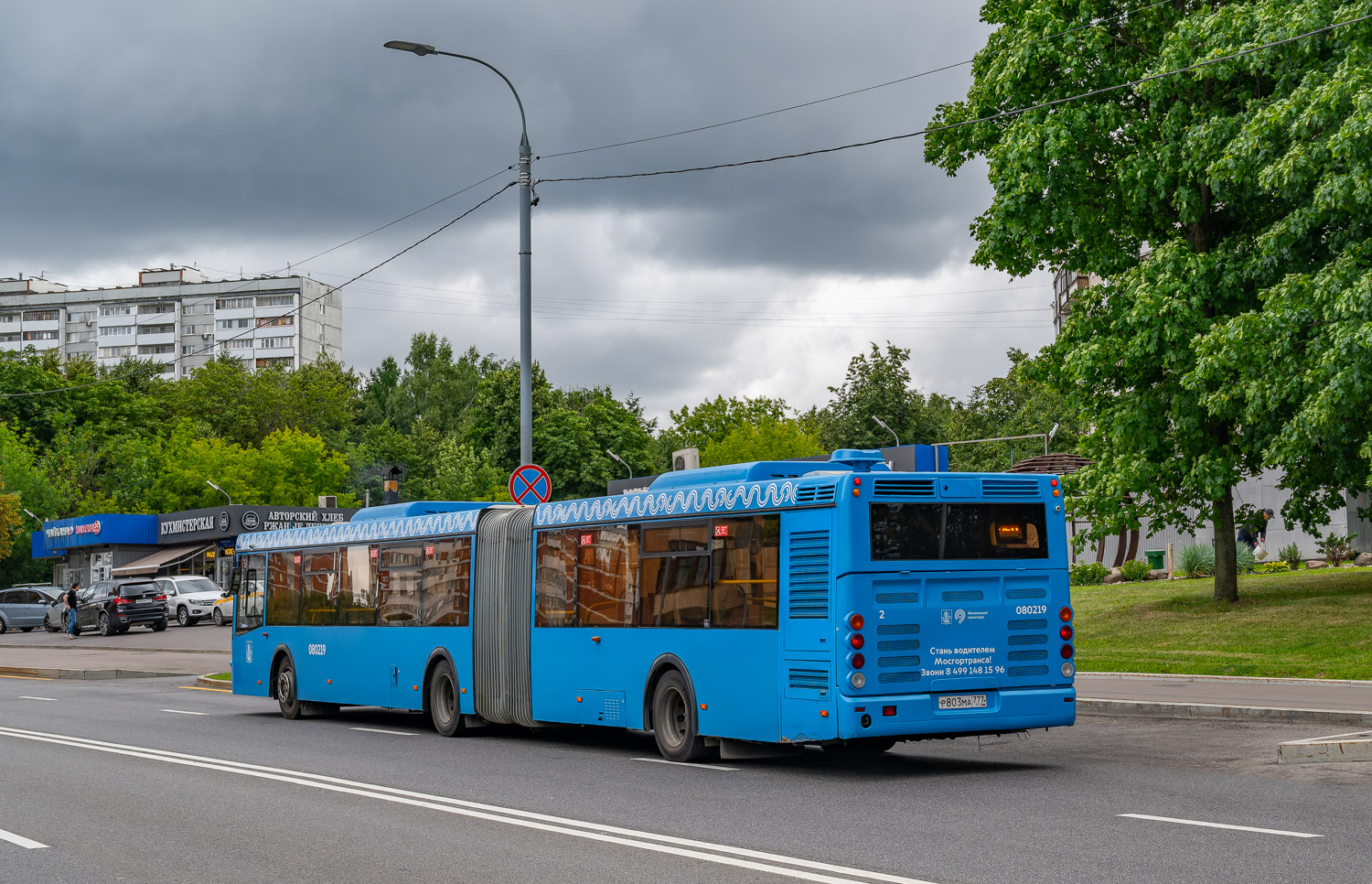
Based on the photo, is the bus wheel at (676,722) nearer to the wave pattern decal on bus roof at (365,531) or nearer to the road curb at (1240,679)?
the wave pattern decal on bus roof at (365,531)

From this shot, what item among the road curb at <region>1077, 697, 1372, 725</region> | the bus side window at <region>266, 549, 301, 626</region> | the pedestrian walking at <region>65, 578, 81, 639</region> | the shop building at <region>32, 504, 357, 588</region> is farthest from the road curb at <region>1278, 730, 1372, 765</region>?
the shop building at <region>32, 504, 357, 588</region>

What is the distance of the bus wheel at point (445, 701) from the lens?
17094 mm

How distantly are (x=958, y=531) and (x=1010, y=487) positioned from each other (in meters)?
0.72

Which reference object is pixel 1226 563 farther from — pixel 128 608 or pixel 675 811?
pixel 128 608

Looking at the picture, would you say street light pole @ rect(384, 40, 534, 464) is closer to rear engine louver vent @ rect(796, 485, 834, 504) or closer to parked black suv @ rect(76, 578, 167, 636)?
rear engine louver vent @ rect(796, 485, 834, 504)

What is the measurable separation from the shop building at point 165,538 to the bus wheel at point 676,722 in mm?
54946

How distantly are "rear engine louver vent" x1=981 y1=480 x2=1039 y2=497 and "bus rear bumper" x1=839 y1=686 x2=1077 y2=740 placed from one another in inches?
67.2

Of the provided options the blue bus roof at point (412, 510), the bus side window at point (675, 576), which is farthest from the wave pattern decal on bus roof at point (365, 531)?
the bus side window at point (675, 576)

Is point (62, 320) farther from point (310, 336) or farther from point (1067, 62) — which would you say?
point (1067, 62)

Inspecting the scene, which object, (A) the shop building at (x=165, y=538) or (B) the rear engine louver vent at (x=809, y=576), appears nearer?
(B) the rear engine louver vent at (x=809, y=576)

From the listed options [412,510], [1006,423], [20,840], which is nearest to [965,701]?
[20,840]

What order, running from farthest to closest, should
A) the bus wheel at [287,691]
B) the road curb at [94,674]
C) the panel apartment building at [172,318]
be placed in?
the panel apartment building at [172,318]
the road curb at [94,674]
the bus wheel at [287,691]

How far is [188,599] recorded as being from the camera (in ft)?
172

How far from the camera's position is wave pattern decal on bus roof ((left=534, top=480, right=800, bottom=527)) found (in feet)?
41.6
